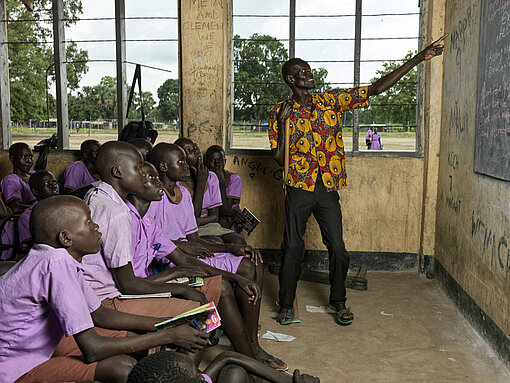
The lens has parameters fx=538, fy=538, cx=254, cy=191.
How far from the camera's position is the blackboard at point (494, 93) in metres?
3.17

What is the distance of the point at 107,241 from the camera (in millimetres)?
2312

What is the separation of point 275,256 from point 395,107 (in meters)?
1.90

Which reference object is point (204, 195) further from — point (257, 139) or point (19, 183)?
point (19, 183)

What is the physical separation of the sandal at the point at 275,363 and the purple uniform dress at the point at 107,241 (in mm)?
1064

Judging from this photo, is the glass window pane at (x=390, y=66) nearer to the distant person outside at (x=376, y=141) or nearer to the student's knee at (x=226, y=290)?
the distant person outside at (x=376, y=141)

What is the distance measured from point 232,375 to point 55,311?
737mm

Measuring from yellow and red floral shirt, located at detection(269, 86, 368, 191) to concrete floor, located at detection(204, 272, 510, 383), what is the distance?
1.03m

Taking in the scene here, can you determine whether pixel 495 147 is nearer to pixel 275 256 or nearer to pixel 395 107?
pixel 395 107

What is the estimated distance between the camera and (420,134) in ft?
17.0

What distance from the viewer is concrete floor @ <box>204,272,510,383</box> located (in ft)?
10.3

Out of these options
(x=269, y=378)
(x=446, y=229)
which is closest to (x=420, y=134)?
(x=446, y=229)

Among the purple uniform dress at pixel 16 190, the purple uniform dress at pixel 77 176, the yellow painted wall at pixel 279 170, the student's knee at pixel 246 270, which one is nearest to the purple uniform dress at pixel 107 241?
the student's knee at pixel 246 270

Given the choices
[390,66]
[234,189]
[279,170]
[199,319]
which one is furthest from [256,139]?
[199,319]

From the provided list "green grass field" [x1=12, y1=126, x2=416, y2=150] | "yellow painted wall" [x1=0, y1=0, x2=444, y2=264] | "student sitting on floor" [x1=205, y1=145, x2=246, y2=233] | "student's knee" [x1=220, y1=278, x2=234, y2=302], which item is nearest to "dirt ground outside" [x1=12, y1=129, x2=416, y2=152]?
"green grass field" [x1=12, y1=126, x2=416, y2=150]
